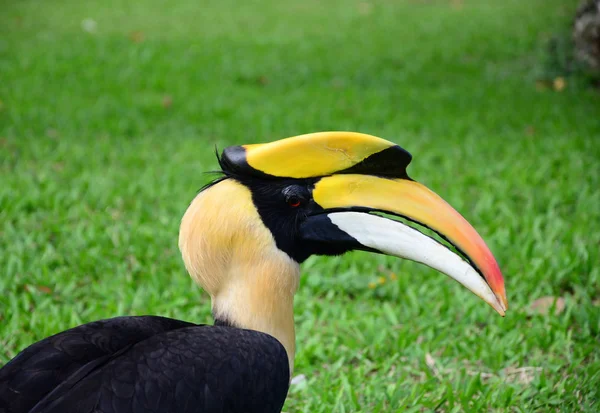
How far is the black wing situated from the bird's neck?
9cm

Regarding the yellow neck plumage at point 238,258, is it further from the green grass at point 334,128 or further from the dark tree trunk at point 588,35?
the dark tree trunk at point 588,35

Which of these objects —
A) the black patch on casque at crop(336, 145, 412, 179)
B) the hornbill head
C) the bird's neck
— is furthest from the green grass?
the black patch on casque at crop(336, 145, 412, 179)

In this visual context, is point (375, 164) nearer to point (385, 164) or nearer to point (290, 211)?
point (385, 164)

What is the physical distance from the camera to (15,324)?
315 cm

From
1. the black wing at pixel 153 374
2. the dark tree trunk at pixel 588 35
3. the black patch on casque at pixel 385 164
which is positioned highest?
the dark tree trunk at pixel 588 35

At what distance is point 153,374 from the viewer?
186 cm

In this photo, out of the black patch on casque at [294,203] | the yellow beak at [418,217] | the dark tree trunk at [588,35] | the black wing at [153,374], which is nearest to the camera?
the black wing at [153,374]

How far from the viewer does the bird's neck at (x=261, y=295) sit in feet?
7.02

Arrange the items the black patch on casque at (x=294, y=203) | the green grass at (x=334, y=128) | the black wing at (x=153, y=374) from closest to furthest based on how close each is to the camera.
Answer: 1. the black wing at (x=153, y=374)
2. the black patch on casque at (x=294, y=203)
3. the green grass at (x=334, y=128)

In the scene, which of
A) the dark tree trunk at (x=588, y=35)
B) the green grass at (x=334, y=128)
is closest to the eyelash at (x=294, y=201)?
the green grass at (x=334, y=128)

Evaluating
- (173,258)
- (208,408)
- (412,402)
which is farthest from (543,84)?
(208,408)

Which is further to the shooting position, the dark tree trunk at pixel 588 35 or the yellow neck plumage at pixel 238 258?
the dark tree trunk at pixel 588 35

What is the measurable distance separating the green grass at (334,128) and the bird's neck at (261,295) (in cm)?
70

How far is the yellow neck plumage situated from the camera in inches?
82.9
